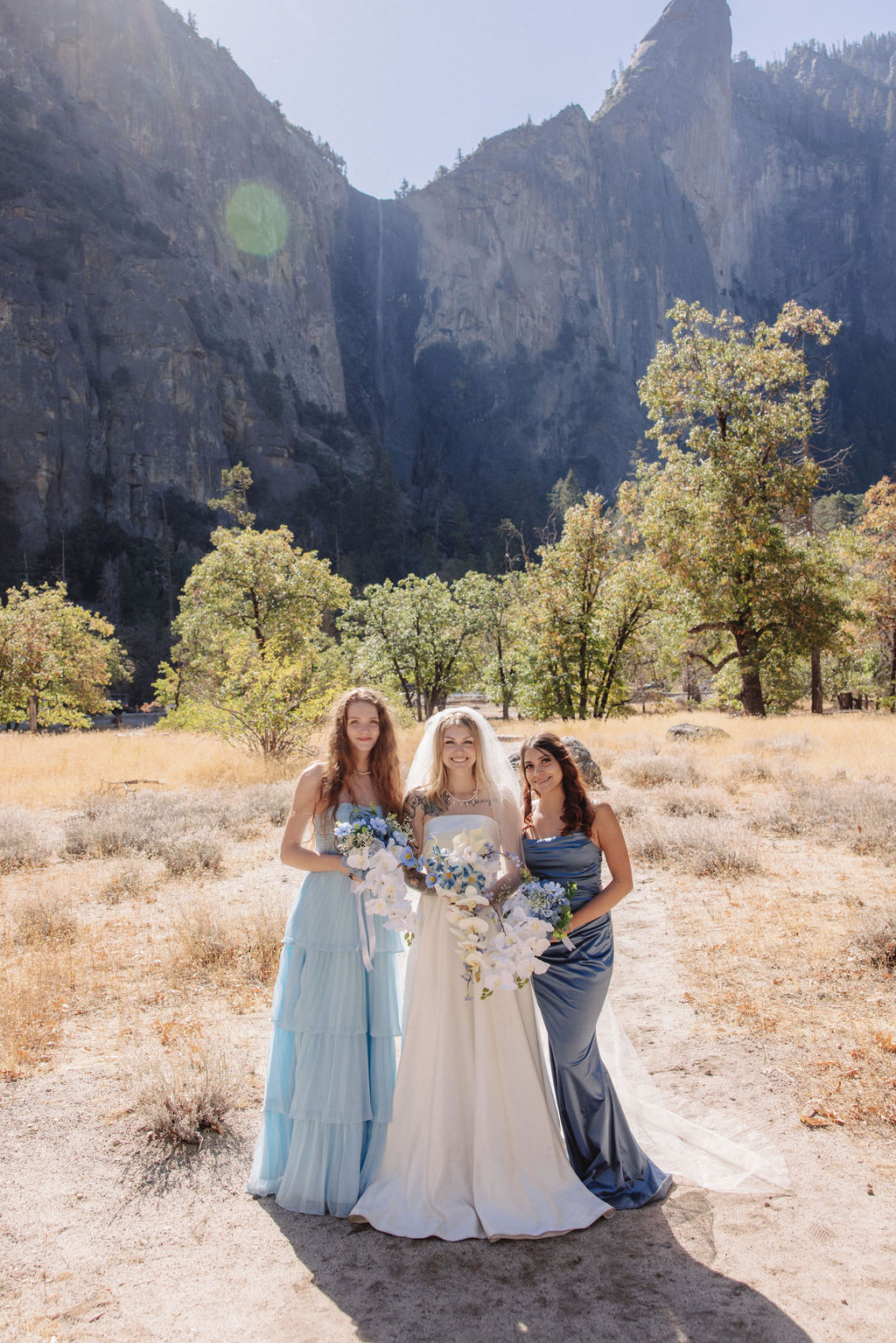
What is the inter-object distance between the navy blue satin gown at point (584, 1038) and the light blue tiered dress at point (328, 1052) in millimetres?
753

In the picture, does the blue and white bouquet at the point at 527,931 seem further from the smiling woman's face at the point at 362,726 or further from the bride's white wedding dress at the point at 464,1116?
the smiling woman's face at the point at 362,726

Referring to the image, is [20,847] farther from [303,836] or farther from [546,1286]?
[546,1286]

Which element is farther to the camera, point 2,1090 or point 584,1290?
point 2,1090

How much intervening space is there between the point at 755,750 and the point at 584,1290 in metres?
14.1

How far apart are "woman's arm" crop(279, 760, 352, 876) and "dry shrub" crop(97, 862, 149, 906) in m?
5.44

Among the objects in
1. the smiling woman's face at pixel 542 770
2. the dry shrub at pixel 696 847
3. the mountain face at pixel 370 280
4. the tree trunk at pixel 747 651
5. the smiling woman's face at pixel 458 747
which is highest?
the mountain face at pixel 370 280

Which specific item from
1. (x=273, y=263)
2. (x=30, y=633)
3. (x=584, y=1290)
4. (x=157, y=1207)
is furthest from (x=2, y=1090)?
(x=273, y=263)

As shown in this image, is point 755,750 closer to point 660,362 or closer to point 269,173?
point 660,362

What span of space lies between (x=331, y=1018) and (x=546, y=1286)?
1302mm

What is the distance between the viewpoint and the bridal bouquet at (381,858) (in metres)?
3.05

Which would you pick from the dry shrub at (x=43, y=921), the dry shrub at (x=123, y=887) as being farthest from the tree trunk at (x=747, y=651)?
the dry shrub at (x=43, y=921)

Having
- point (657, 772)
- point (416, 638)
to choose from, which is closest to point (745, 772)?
point (657, 772)

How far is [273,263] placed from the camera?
292ft

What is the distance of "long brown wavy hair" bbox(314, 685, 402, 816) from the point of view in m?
3.64
